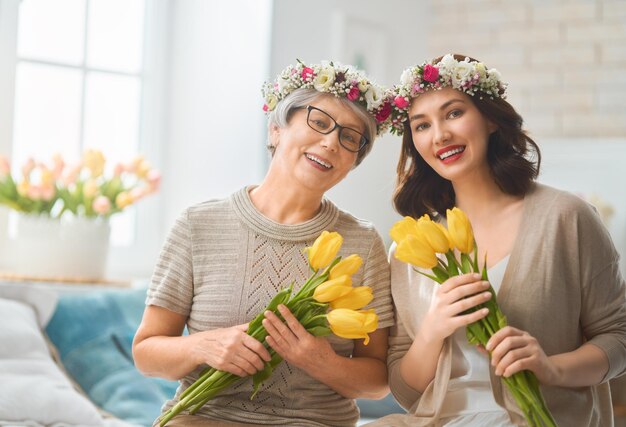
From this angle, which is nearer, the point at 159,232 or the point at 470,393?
the point at 470,393

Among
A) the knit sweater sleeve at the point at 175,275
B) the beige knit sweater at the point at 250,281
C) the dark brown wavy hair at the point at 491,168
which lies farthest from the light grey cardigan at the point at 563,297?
the knit sweater sleeve at the point at 175,275

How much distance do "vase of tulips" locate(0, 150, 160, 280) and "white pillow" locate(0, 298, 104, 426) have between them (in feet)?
2.00

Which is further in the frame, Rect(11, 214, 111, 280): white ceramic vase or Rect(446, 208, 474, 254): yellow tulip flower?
Rect(11, 214, 111, 280): white ceramic vase

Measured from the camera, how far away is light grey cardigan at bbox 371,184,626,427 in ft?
6.86

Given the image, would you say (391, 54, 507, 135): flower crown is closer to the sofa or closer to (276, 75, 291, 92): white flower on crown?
(276, 75, 291, 92): white flower on crown

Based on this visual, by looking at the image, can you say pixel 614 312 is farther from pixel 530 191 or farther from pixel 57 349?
pixel 57 349

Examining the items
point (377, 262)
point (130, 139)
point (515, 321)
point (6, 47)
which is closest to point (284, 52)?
point (130, 139)

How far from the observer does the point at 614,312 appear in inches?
83.7

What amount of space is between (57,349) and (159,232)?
4.46 ft

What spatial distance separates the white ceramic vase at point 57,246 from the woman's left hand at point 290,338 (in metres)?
1.92

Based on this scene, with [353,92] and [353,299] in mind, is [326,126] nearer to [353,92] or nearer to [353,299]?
[353,92]

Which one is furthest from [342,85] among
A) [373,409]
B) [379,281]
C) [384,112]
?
[373,409]

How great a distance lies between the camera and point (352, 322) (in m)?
1.79

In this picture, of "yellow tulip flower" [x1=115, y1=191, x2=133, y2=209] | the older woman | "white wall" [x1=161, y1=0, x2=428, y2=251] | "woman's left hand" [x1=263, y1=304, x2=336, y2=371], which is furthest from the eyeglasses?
"white wall" [x1=161, y1=0, x2=428, y2=251]
